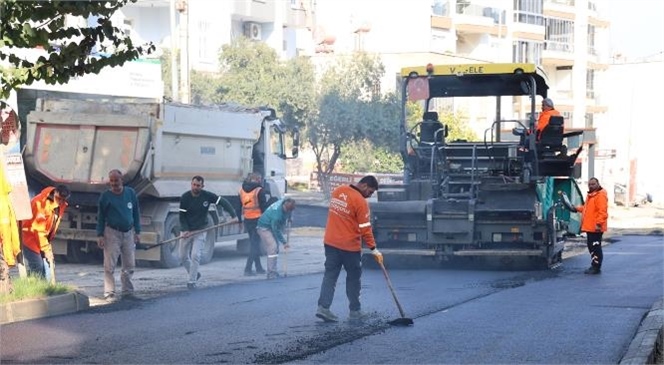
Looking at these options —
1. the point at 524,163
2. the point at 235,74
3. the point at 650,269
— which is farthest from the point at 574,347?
the point at 235,74

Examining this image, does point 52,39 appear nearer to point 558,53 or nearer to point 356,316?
point 356,316

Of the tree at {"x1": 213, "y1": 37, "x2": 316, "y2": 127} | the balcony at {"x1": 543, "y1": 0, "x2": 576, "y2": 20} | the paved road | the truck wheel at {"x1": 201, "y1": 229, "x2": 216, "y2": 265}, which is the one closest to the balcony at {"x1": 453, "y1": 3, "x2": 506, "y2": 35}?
the balcony at {"x1": 543, "y1": 0, "x2": 576, "y2": 20}

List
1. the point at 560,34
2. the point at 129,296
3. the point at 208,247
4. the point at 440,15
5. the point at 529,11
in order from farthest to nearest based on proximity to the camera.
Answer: the point at 560,34 < the point at 529,11 < the point at 440,15 < the point at 208,247 < the point at 129,296

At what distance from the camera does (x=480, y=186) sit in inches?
685

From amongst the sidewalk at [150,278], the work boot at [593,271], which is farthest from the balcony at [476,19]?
the work boot at [593,271]

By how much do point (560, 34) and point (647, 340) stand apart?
58.4m

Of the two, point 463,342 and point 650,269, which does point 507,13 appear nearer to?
point 650,269

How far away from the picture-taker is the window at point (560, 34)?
65.1 m

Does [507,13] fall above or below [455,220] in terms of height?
above

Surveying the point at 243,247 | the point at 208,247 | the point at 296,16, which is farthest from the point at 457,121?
the point at 208,247

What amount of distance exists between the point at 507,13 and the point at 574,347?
51366mm

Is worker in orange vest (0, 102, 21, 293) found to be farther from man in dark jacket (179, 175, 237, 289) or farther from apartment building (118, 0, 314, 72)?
apartment building (118, 0, 314, 72)

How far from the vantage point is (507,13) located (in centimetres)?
5956

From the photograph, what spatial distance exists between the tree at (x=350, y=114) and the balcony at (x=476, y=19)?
15775 millimetres
